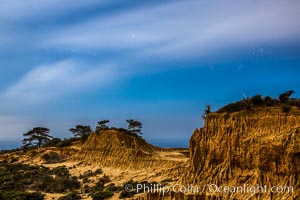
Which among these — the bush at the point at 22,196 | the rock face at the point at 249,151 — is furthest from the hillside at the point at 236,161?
the bush at the point at 22,196

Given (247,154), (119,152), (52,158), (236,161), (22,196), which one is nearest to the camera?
(247,154)

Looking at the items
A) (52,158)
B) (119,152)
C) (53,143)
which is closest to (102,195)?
(119,152)

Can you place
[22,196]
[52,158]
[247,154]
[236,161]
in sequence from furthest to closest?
[52,158], [22,196], [236,161], [247,154]

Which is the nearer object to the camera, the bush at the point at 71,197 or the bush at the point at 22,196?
the bush at the point at 22,196

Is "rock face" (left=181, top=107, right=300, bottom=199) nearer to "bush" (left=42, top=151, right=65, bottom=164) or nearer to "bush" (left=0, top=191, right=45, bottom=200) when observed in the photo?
"bush" (left=0, top=191, right=45, bottom=200)

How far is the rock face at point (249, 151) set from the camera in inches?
900

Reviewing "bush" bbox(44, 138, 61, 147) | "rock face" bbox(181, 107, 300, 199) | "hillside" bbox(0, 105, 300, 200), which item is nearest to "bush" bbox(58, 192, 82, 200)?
"hillside" bbox(0, 105, 300, 200)

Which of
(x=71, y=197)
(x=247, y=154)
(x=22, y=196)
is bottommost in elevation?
(x=71, y=197)

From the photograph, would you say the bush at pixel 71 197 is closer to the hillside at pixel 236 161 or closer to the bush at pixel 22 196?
the hillside at pixel 236 161

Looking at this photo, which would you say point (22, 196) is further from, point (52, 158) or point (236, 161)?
point (52, 158)

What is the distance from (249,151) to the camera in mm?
24906

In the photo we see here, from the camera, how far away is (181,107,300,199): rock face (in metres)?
22.9

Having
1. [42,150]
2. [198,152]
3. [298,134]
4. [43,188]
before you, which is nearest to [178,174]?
[198,152]

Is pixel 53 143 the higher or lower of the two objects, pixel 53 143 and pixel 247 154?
the higher
